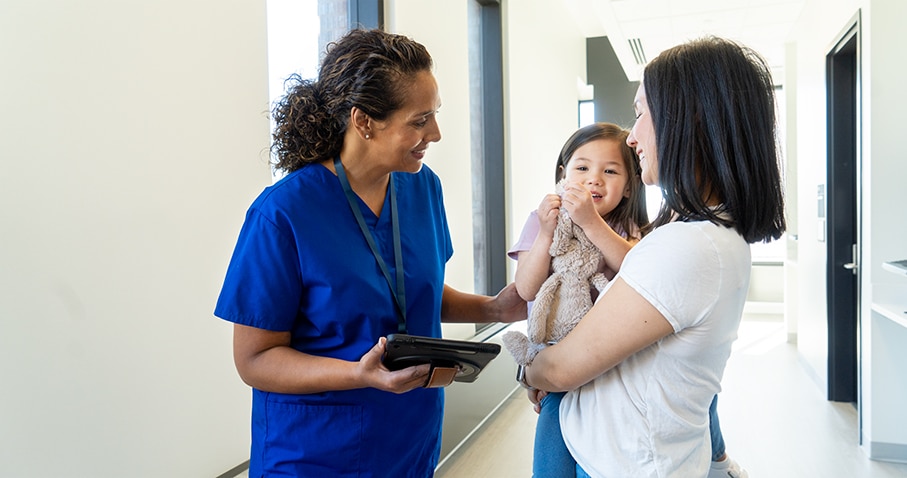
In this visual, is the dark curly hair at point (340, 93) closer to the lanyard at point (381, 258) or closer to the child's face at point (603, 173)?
the lanyard at point (381, 258)

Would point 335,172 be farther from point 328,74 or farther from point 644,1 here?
point 644,1

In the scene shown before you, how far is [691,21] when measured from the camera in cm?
502

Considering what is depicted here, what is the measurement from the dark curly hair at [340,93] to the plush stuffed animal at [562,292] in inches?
18.2

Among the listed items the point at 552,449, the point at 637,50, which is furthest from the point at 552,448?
the point at 637,50

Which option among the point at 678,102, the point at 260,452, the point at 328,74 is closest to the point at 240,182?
the point at 328,74

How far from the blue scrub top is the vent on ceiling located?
16.4 ft

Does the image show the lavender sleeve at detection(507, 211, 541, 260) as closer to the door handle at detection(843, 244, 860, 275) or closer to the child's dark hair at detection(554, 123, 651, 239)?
the child's dark hair at detection(554, 123, 651, 239)

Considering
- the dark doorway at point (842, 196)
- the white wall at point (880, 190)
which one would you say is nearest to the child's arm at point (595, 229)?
the white wall at point (880, 190)

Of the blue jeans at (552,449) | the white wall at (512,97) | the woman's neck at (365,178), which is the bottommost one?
the blue jeans at (552,449)

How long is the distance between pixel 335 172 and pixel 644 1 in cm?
400

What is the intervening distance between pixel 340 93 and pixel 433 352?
1.70ft

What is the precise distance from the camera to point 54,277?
50.3 inches

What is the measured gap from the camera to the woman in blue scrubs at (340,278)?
107 cm

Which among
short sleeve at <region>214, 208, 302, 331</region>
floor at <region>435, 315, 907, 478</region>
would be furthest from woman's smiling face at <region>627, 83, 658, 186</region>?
floor at <region>435, 315, 907, 478</region>
